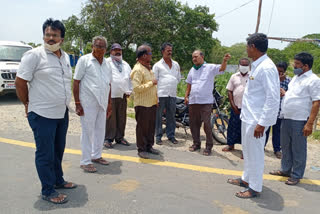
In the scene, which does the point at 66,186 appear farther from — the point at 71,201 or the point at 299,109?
the point at 299,109

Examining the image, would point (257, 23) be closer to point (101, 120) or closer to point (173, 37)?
point (173, 37)

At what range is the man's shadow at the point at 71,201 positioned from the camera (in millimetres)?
2987

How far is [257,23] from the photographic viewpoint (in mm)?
15039

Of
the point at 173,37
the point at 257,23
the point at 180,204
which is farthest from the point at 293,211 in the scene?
the point at 173,37

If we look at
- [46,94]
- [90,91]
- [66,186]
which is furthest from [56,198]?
[90,91]

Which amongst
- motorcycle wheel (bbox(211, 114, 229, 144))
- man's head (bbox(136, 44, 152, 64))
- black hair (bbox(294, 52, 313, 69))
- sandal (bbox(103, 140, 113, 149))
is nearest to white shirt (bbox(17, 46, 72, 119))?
man's head (bbox(136, 44, 152, 64))

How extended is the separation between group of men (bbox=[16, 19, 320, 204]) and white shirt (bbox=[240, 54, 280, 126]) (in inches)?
0.4

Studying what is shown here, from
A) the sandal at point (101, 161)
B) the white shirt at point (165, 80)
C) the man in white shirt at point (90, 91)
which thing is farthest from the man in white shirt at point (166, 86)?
the man in white shirt at point (90, 91)

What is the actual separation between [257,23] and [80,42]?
1564 cm

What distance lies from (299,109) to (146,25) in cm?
2021

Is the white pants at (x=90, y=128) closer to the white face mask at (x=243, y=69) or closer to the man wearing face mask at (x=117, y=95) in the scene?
the man wearing face mask at (x=117, y=95)

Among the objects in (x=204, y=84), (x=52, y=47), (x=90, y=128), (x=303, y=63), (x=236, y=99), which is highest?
(x=303, y=63)

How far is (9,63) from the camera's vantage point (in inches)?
369

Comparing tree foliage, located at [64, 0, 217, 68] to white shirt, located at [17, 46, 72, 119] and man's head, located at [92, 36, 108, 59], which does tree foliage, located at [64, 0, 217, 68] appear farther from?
white shirt, located at [17, 46, 72, 119]
